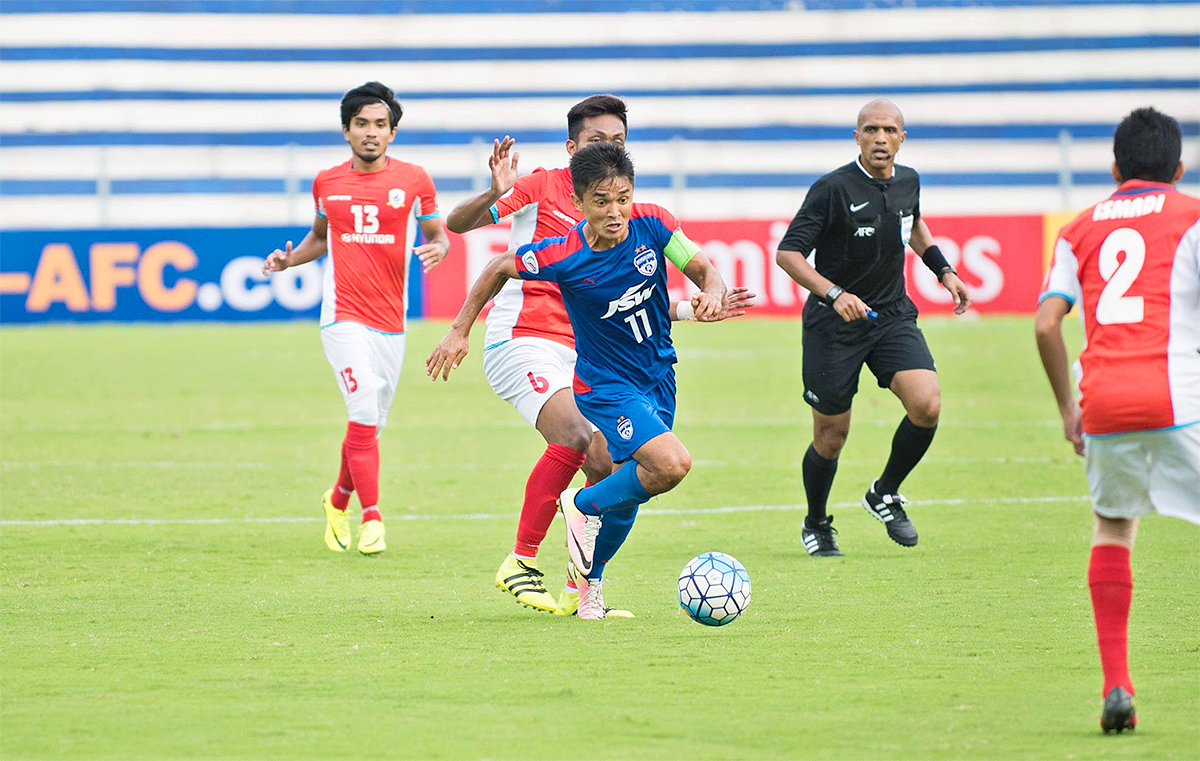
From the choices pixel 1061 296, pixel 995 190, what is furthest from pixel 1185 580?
pixel 995 190

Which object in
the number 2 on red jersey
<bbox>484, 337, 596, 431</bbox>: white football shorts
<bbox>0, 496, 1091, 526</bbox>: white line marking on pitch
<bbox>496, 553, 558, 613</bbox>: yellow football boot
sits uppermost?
the number 2 on red jersey

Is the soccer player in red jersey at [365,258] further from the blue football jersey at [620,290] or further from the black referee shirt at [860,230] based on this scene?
the blue football jersey at [620,290]

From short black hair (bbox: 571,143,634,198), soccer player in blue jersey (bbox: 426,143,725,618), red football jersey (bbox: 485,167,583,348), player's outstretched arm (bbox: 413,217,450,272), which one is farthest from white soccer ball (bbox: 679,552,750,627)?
player's outstretched arm (bbox: 413,217,450,272)

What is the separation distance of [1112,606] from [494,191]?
3627 millimetres

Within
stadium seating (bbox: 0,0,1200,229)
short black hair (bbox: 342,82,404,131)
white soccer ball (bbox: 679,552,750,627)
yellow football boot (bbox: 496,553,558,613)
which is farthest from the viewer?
stadium seating (bbox: 0,0,1200,229)

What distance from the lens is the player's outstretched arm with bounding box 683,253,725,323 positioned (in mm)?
5758

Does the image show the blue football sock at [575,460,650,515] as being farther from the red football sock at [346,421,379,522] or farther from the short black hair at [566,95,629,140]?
the red football sock at [346,421,379,522]

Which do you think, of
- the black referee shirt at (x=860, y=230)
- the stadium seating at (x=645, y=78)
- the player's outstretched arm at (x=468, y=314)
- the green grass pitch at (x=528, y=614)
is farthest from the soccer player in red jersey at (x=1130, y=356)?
the stadium seating at (x=645, y=78)

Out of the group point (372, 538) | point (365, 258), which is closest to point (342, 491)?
point (372, 538)

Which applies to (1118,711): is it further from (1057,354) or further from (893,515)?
(893,515)

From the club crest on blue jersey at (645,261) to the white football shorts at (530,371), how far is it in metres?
0.90

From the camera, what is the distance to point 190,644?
5.76m

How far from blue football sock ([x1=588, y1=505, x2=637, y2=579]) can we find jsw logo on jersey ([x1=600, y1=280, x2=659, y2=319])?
745 mm

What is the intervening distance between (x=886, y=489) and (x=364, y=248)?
2935mm
